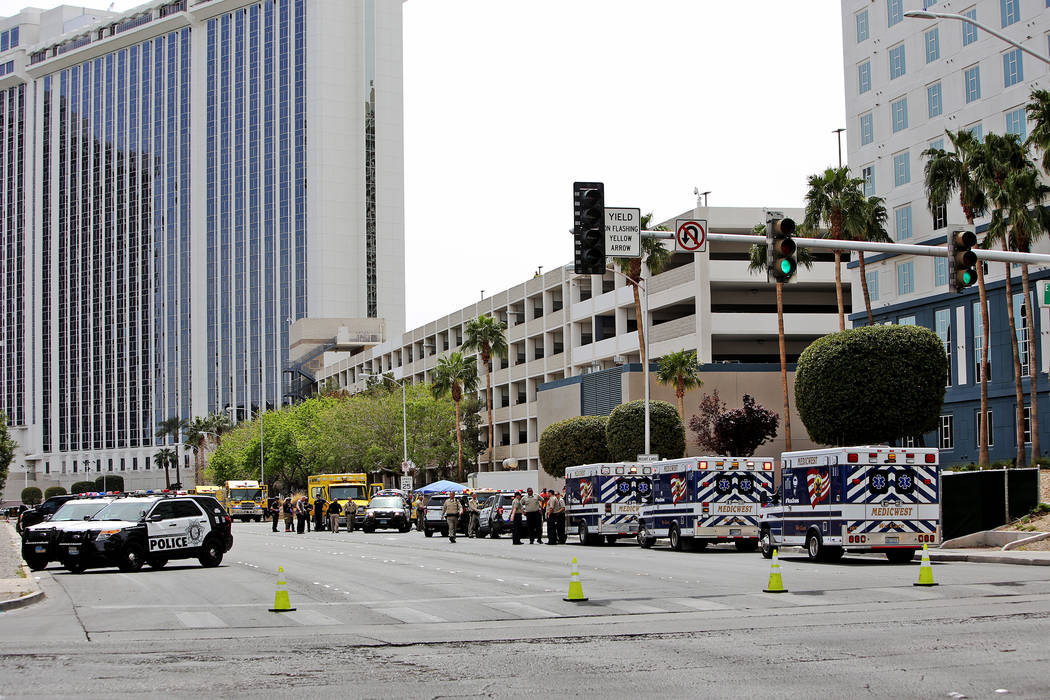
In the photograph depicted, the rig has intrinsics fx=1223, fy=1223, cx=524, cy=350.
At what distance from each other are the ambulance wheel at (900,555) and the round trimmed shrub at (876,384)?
17950 mm

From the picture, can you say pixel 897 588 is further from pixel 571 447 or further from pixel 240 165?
pixel 240 165

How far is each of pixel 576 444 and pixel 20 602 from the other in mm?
44668

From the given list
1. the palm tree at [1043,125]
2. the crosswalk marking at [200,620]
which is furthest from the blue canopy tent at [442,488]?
the crosswalk marking at [200,620]

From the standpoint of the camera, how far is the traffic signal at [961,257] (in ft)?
66.7

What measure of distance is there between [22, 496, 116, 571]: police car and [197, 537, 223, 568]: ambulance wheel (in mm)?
2390

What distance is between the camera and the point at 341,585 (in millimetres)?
22781

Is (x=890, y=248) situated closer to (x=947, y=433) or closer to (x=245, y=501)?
(x=947, y=433)

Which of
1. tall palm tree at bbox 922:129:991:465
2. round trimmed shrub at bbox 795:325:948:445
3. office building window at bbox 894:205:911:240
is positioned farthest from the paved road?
office building window at bbox 894:205:911:240

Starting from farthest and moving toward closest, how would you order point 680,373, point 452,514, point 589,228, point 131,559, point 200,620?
point 680,373
point 452,514
point 131,559
point 589,228
point 200,620

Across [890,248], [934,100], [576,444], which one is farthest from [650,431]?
[890,248]

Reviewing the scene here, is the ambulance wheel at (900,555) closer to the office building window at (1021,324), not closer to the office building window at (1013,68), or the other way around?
the office building window at (1021,324)

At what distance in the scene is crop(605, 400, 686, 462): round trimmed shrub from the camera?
56.0 metres

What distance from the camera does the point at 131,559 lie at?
1048 inches

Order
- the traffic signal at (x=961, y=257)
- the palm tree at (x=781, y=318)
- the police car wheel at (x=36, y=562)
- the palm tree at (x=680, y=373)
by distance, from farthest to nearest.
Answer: the palm tree at (x=680, y=373)
the palm tree at (x=781, y=318)
the police car wheel at (x=36, y=562)
the traffic signal at (x=961, y=257)
